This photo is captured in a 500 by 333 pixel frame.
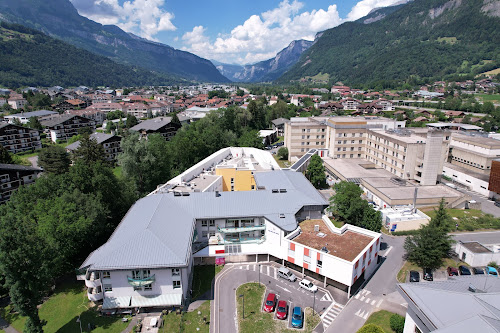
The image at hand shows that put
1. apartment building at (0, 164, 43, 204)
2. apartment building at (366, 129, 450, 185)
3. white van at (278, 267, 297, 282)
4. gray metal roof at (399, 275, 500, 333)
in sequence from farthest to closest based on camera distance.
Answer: apartment building at (366, 129, 450, 185), apartment building at (0, 164, 43, 204), white van at (278, 267, 297, 282), gray metal roof at (399, 275, 500, 333)

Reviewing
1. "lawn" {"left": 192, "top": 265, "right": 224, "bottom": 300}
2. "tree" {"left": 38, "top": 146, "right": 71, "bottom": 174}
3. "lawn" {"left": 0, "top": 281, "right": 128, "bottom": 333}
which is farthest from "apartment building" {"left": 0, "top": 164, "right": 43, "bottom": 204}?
"lawn" {"left": 192, "top": 265, "right": 224, "bottom": 300}

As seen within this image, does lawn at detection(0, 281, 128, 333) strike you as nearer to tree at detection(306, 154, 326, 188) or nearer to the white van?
the white van

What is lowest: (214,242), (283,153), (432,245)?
(214,242)

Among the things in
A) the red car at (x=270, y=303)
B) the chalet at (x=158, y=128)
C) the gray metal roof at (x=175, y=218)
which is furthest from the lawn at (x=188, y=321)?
the chalet at (x=158, y=128)

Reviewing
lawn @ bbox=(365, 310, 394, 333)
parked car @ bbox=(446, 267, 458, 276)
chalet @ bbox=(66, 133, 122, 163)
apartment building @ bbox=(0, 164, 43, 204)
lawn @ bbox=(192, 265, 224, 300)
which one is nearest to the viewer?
lawn @ bbox=(365, 310, 394, 333)

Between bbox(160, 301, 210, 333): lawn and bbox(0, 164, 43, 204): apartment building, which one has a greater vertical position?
bbox(0, 164, 43, 204): apartment building

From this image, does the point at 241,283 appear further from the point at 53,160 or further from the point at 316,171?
the point at 53,160

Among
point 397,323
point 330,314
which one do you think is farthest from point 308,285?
point 397,323
